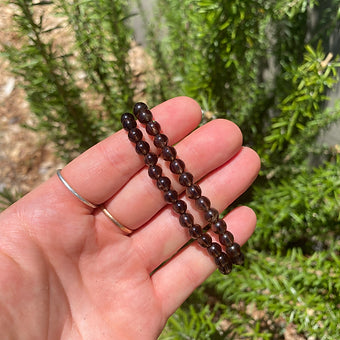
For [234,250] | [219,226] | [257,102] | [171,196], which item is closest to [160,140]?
[171,196]

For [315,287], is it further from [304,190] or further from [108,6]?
[108,6]

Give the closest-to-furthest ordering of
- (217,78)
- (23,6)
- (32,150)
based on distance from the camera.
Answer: (23,6), (217,78), (32,150)

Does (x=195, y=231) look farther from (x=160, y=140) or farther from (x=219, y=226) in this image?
(x=160, y=140)

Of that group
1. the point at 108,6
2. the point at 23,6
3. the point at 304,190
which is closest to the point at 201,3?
the point at 108,6

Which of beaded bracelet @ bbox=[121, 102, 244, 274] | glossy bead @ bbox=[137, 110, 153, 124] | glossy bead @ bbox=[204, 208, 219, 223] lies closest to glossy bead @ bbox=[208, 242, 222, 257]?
beaded bracelet @ bbox=[121, 102, 244, 274]

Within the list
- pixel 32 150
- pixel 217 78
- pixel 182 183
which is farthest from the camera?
pixel 32 150

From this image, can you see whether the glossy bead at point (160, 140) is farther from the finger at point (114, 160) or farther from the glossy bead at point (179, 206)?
the glossy bead at point (179, 206)

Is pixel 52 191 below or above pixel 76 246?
above

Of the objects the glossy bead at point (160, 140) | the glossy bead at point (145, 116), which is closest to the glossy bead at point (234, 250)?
the glossy bead at point (160, 140)
